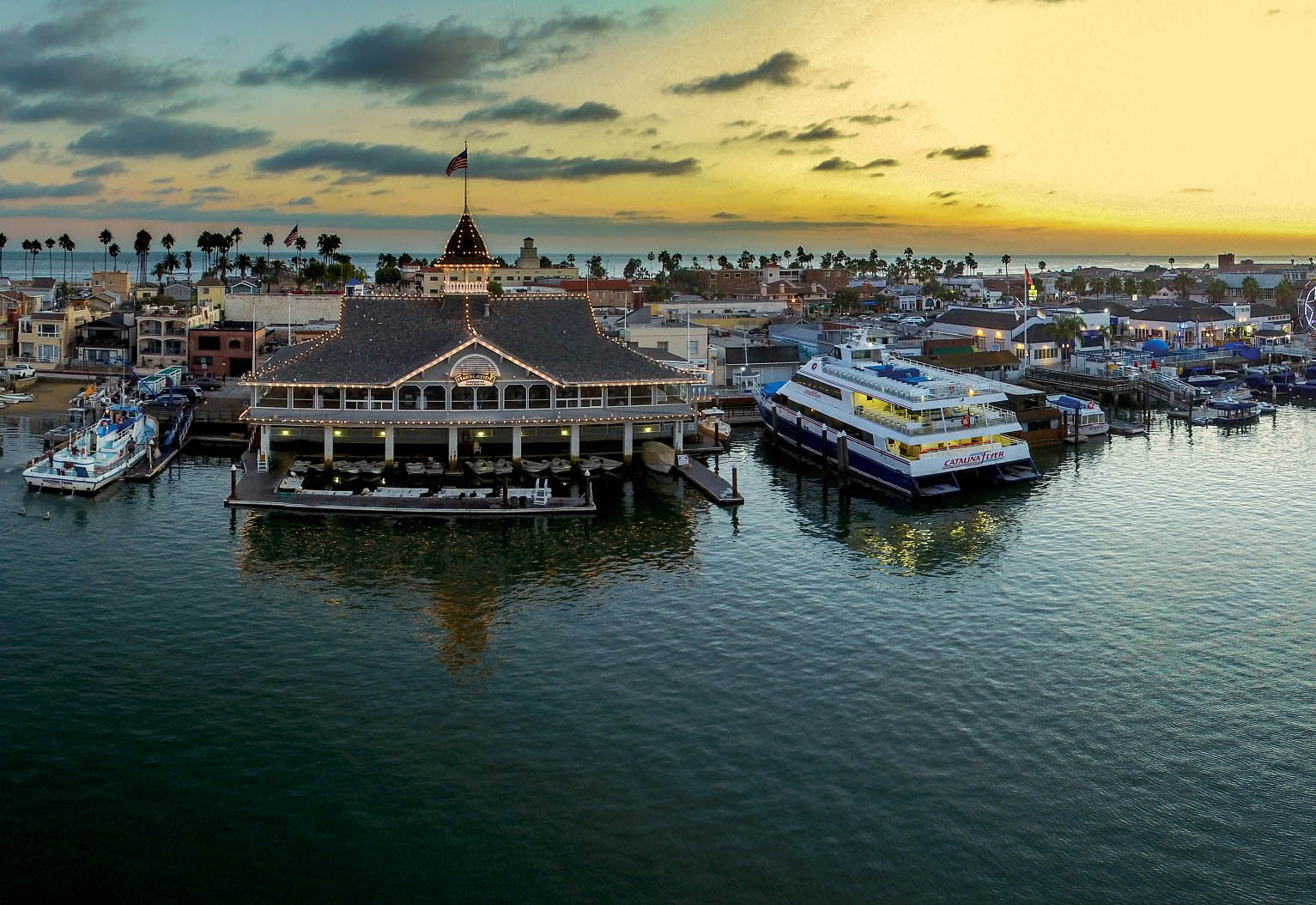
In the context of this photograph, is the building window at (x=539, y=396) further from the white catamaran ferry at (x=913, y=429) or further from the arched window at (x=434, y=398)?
the white catamaran ferry at (x=913, y=429)

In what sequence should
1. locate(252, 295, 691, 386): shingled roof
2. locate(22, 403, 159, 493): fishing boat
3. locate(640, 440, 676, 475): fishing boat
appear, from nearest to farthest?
locate(22, 403, 159, 493): fishing boat → locate(252, 295, 691, 386): shingled roof → locate(640, 440, 676, 475): fishing boat

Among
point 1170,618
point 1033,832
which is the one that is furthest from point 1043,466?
point 1033,832

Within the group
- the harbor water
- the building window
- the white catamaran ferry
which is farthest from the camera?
the building window

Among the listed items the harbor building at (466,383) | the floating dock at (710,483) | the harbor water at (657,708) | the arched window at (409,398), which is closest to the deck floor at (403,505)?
the harbor water at (657,708)

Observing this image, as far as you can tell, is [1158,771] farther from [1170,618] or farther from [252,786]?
[252,786]

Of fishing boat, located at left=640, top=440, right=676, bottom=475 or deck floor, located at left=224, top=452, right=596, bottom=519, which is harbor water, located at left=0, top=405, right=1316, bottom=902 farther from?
fishing boat, located at left=640, top=440, right=676, bottom=475

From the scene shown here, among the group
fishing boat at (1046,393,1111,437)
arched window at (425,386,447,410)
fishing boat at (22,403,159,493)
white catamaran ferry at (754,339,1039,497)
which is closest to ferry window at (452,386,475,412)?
arched window at (425,386,447,410)

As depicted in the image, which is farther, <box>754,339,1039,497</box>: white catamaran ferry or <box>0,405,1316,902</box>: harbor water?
<box>754,339,1039,497</box>: white catamaran ferry
